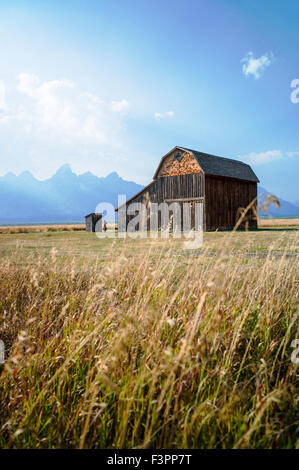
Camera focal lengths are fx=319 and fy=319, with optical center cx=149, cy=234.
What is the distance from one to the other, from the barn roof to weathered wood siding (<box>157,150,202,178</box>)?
33 centimetres

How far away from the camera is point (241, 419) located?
7.64ft

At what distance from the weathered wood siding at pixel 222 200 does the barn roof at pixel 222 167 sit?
57cm

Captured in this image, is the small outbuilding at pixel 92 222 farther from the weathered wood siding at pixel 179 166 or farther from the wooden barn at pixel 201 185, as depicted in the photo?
the weathered wood siding at pixel 179 166

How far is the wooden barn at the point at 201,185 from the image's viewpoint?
27.5 metres

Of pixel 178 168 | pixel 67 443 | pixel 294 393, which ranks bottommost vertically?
pixel 67 443

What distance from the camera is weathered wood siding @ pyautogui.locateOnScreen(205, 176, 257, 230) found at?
27.5 m

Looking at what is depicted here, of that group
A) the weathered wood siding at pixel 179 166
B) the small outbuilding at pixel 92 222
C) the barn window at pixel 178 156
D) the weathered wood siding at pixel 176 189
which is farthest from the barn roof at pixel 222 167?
the small outbuilding at pixel 92 222

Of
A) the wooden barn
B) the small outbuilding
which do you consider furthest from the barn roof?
the small outbuilding

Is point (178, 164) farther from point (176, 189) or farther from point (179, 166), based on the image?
point (176, 189)

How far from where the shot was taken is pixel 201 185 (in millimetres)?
27312

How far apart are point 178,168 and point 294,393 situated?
27.0m

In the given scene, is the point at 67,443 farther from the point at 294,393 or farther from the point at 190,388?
the point at 294,393

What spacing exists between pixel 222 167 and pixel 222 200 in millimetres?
3692
